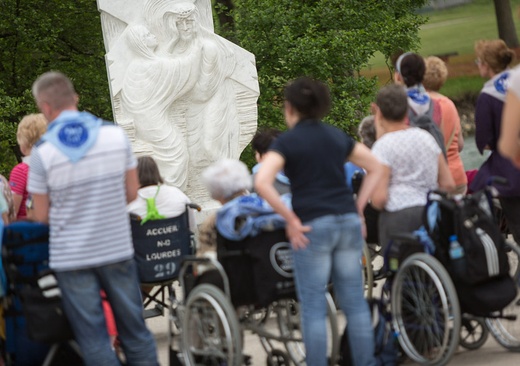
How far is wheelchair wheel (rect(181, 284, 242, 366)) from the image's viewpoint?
5.99 meters

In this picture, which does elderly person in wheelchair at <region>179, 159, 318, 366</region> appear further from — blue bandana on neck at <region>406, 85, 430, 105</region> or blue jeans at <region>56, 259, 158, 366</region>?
blue bandana on neck at <region>406, 85, 430, 105</region>

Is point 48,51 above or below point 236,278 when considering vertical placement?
above

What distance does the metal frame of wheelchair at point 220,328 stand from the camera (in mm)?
→ 6020

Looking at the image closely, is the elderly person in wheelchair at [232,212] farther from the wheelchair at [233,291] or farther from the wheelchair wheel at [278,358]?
the wheelchair wheel at [278,358]

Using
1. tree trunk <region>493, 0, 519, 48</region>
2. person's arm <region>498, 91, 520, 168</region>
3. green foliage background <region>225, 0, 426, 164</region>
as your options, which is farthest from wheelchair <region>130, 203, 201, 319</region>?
tree trunk <region>493, 0, 519, 48</region>

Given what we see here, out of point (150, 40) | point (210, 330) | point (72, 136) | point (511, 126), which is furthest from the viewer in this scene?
point (150, 40)

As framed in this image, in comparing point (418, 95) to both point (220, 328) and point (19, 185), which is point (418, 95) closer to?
point (220, 328)

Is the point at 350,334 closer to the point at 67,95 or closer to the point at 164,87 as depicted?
the point at 67,95

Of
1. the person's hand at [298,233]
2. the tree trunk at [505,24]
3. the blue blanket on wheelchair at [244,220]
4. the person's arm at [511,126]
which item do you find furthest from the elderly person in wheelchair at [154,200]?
the tree trunk at [505,24]

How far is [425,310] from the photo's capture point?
6469 millimetres

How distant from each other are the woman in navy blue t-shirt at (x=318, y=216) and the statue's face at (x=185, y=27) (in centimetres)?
653

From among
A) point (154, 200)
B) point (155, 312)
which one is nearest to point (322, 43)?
point (155, 312)

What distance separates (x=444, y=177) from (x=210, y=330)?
156 centimetres

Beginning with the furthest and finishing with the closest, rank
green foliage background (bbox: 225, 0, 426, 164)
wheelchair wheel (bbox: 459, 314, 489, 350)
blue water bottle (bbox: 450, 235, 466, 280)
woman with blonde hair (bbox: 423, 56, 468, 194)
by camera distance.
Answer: green foliage background (bbox: 225, 0, 426, 164)
woman with blonde hair (bbox: 423, 56, 468, 194)
wheelchair wheel (bbox: 459, 314, 489, 350)
blue water bottle (bbox: 450, 235, 466, 280)
